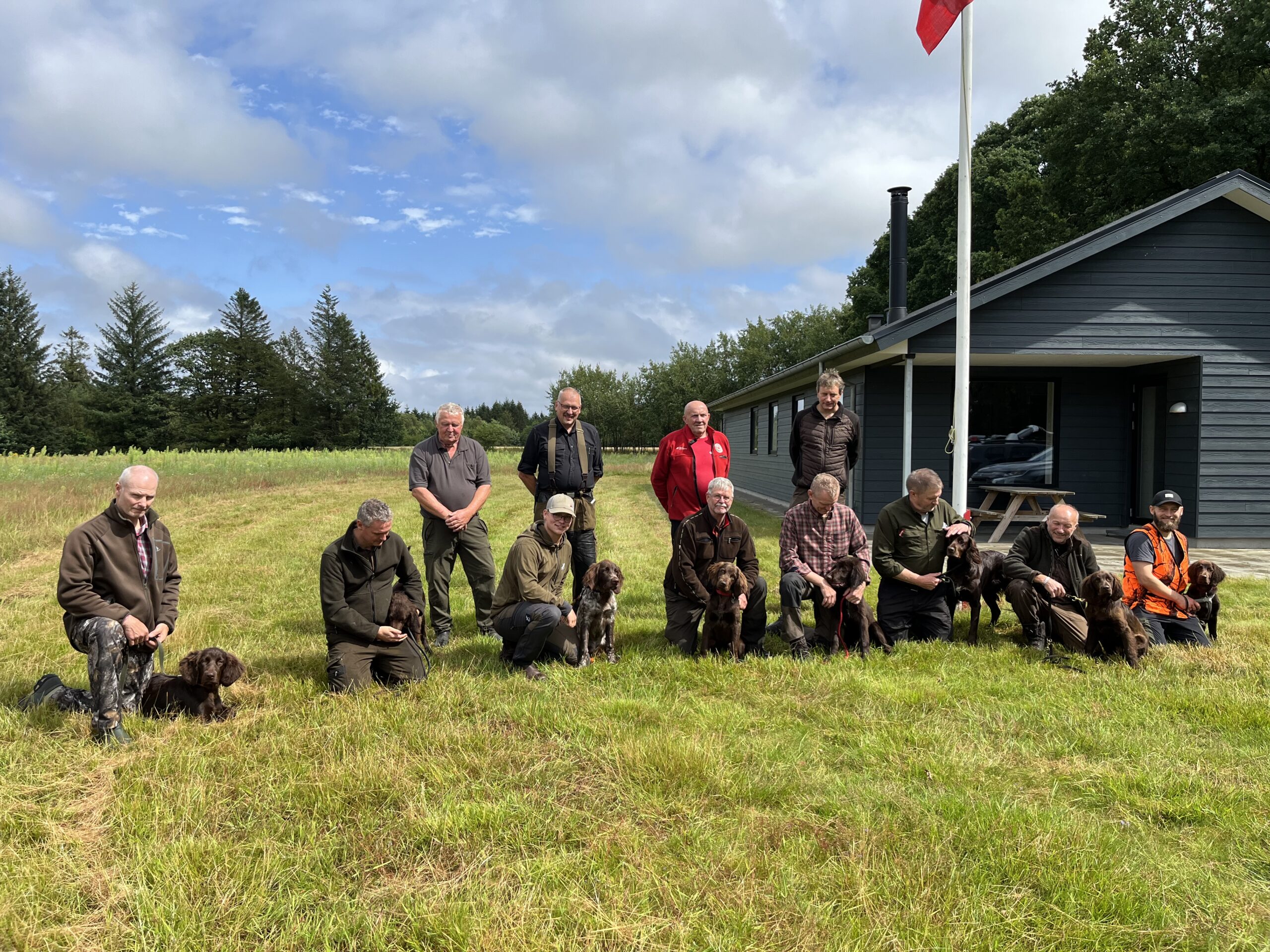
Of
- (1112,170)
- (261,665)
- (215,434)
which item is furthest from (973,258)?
(215,434)

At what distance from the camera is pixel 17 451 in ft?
144

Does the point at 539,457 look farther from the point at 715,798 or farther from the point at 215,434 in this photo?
the point at 215,434

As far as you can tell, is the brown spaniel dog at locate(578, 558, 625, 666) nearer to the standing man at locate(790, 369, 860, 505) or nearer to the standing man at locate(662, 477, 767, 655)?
the standing man at locate(662, 477, 767, 655)

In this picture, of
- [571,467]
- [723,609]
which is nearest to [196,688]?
[571,467]

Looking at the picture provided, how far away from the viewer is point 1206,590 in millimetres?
5773

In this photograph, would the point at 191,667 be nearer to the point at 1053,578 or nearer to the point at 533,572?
the point at 533,572

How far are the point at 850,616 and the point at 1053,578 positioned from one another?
1589mm

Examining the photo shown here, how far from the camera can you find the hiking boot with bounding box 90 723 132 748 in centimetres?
388

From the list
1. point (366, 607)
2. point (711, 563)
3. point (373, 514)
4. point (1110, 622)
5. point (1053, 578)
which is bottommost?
point (1110, 622)

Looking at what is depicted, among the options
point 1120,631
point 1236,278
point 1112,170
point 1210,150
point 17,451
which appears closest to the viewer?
point 1120,631

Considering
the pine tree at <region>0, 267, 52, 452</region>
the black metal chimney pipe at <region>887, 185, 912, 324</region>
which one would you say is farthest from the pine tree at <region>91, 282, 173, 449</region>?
the black metal chimney pipe at <region>887, 185, 912, 324</region>

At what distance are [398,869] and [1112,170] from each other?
29.3 metres

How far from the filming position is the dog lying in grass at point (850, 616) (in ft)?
18.3

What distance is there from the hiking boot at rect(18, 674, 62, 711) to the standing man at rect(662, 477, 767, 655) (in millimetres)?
3811
